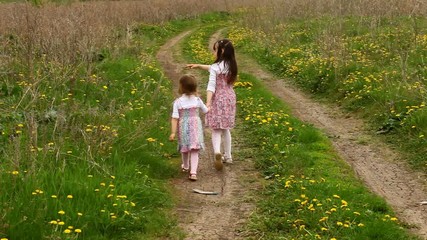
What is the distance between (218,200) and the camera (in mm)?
6512

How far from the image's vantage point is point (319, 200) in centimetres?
601

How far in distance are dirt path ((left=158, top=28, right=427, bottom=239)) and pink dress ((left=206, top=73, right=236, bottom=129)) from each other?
2.02 feet

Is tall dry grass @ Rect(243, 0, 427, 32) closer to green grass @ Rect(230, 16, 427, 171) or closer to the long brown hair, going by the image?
green grass @ Rect(230, 16, 427, 171)

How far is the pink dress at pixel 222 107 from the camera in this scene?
7934mm

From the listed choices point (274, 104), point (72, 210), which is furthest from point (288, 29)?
point (72, 210)

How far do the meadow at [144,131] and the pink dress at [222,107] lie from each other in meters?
0.79

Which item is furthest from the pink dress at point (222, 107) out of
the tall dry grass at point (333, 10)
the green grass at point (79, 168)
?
the tall dry grass at point (333, 10)

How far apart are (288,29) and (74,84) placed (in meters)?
12.0

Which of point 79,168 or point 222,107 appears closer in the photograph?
point 79,168

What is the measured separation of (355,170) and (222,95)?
2206 mm

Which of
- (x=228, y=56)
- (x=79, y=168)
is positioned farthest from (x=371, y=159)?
(x=79, y=168)

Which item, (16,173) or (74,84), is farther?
(74,84)

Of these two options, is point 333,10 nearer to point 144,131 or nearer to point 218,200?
point 144,131

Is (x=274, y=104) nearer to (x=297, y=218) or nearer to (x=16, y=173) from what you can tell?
(x=297, y=218)
